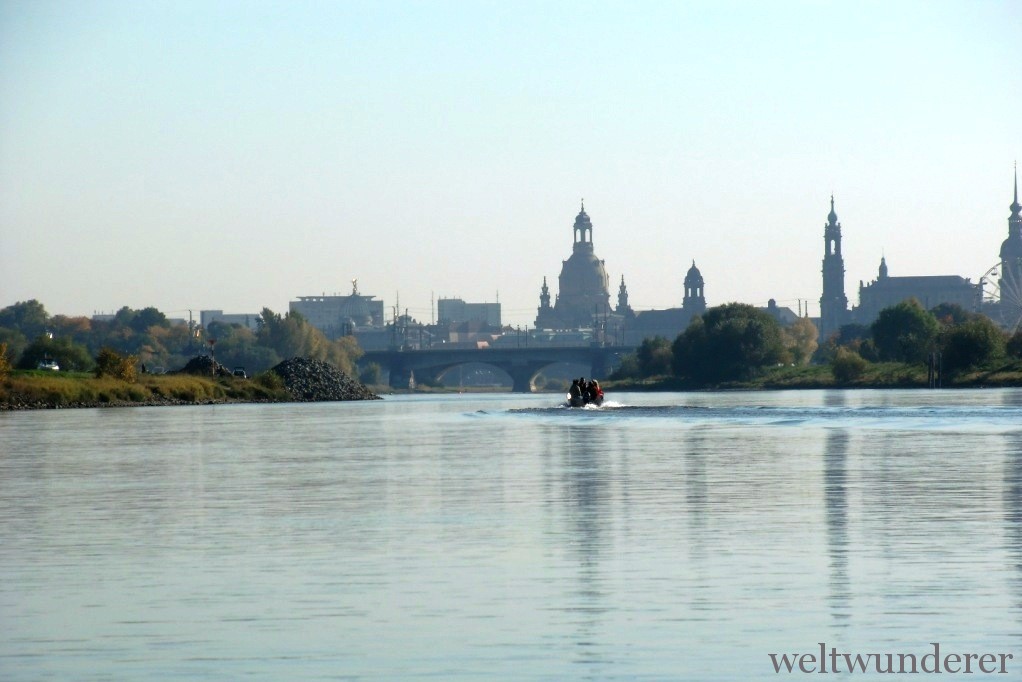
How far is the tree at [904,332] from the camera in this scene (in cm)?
17988

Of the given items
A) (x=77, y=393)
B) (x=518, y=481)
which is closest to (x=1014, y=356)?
(x=77, y=393)

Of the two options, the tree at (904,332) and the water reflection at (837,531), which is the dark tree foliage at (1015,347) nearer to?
the tree at (904,332)

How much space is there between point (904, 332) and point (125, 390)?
91758mm

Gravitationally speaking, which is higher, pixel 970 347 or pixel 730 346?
pixel 730 346

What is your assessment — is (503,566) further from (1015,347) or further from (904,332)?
(904,332)

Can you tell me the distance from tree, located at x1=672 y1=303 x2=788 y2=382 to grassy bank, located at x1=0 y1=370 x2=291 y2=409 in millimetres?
48752

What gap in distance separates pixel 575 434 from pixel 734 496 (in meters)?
34.2

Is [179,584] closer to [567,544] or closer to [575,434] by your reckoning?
[567,544]

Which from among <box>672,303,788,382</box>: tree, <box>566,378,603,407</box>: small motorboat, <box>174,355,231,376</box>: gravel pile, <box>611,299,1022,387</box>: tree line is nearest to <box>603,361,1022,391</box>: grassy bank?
<box>611,299,1022,387</box>: tree line

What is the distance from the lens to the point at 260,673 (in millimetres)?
14219

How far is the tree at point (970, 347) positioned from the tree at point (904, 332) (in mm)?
11155

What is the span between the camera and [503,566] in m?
20.8

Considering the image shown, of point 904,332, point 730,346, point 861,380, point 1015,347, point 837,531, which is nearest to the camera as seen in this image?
point 837,531

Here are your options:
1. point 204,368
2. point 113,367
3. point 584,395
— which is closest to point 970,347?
point 584,395
